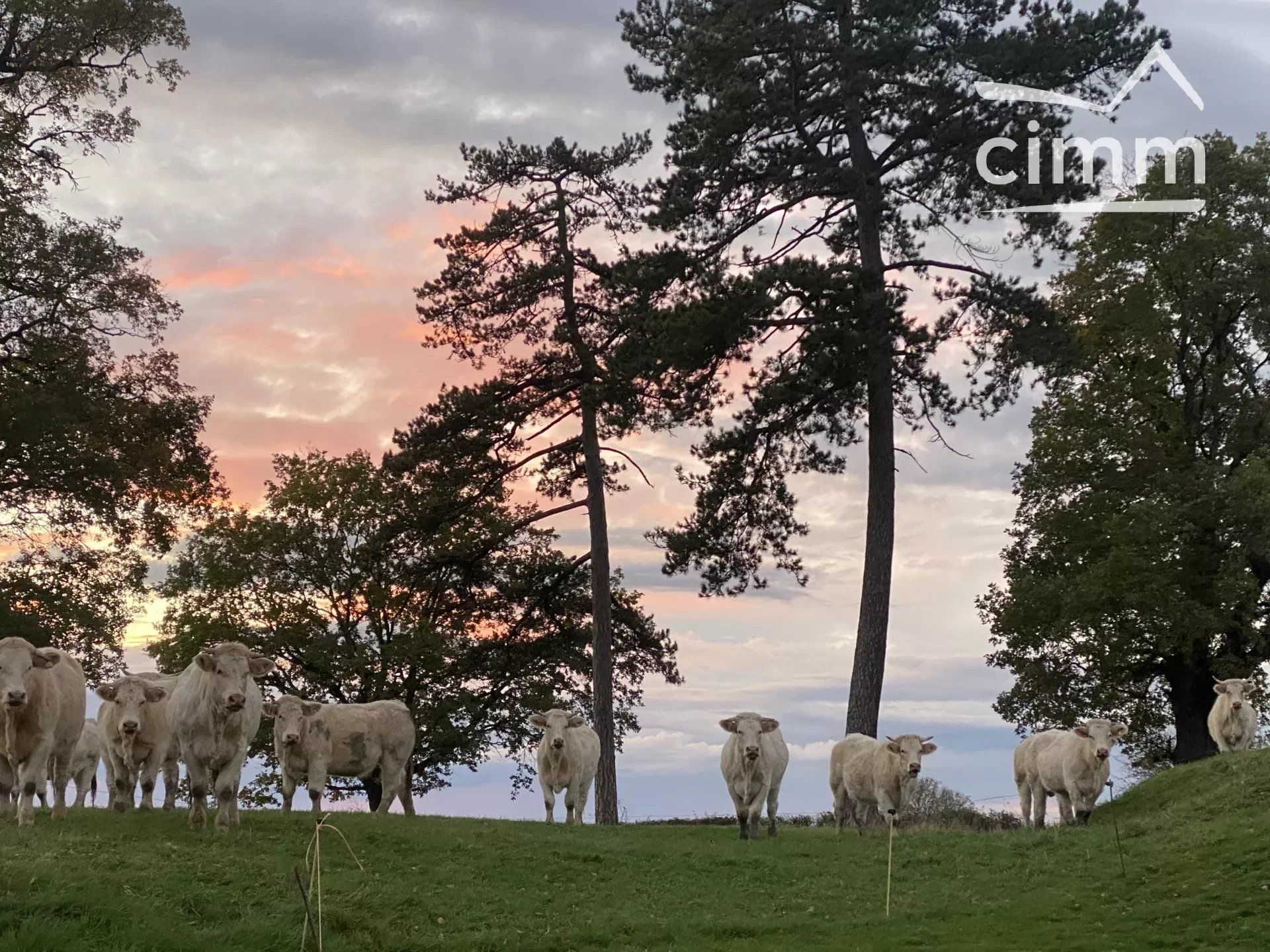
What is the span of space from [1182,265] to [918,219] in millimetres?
9038

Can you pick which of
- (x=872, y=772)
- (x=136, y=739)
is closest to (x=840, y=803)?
(x=872, y=772)

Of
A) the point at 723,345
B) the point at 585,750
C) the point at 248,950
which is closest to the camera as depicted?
the point at 248,950

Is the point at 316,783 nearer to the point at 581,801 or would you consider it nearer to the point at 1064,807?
the point at 581,801

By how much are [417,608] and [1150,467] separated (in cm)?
1921

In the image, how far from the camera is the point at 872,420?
27062 mm

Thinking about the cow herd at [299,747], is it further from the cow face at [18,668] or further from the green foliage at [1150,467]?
the green foliage at [1150,467]

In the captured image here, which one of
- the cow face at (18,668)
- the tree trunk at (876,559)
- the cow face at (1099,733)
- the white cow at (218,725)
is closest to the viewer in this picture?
the cow face at (18,668)

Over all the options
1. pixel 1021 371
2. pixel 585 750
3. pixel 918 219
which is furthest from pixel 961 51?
pixel 585 750

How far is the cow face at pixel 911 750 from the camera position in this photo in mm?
20047

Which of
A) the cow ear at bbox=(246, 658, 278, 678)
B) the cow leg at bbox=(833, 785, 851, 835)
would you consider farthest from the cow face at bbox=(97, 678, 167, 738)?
the cow leg at bbox=(833, 785, 851, 835)

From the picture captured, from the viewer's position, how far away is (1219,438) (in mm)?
33594

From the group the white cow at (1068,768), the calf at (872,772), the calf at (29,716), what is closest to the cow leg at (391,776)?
the calf at (29,716)

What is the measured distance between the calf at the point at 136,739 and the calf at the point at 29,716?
2.56 ft

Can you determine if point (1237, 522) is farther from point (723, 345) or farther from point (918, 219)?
point (723, 345)
